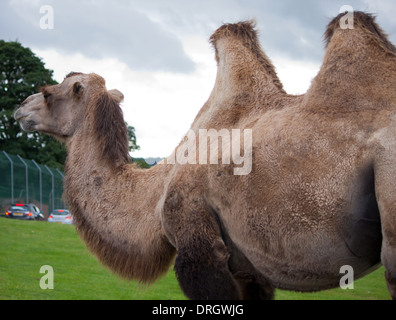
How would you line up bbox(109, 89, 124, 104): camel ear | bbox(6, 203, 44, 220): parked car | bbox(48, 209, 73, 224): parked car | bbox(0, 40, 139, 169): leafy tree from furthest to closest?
bbox(0, 40, 139, 169): leafy tree, bbox(48, 209, 73, 224): parked car, bbox(6, 203, 44, 220): parked car, bbox(109, 89, 124, 104): camel ear

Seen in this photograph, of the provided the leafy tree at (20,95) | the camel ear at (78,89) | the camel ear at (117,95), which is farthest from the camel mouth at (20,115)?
the leafy tree at (20,95)

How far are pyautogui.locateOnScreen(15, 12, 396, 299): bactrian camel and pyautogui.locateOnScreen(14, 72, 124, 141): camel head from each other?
2.75 ft

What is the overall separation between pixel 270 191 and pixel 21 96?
117 feet

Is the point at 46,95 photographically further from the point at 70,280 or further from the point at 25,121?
the point at 70,280

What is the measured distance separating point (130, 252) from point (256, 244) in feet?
3.81

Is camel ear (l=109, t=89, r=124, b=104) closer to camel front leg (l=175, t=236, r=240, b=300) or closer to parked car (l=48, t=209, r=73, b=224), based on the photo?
camel front leg (l=175, t=236, r=240, b=300)

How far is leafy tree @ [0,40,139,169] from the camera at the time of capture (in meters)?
34.6

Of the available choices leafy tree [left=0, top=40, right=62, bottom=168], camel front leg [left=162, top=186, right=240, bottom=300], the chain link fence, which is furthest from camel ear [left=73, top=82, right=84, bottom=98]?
leafy tree [left=0, top=40, right=62, bottom=168]

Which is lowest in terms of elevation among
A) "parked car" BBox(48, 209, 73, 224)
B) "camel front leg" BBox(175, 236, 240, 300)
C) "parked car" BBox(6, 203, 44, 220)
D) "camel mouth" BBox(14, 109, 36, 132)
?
"parked car" BBox(48, 209, 73, 224)

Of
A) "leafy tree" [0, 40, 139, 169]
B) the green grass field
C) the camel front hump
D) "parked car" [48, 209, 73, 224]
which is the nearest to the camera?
the camel front hump

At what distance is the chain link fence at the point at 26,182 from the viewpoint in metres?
27.9

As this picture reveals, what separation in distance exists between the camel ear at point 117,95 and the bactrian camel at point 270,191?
965 mm

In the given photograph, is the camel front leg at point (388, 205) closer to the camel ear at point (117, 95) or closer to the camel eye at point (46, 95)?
the camel ear at point (117, 95)

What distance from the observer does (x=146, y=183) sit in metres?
4.34
